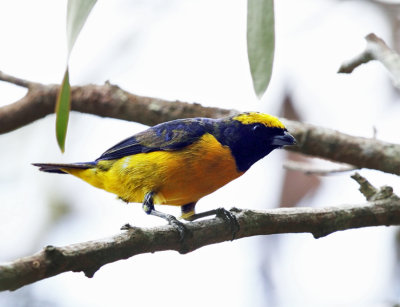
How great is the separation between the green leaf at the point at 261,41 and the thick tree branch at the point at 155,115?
1.81 metres

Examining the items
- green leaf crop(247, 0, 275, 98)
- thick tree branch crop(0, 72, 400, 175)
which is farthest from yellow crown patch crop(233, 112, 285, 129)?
green leaf crop(247, 0, 275, 98)

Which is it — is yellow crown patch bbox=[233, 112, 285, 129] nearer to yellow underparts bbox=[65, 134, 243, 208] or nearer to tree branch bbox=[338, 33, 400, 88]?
yellow underparts bbox=[65, 134, 243, 208]

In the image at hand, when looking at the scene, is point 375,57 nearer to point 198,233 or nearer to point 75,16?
A: point 198,233

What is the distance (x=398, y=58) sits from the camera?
412 centimetres

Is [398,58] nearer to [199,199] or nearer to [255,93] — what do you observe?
[199,199]

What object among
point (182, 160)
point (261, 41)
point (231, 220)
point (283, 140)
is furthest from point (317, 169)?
point (261, 41)

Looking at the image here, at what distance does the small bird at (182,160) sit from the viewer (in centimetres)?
408

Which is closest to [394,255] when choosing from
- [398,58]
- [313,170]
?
[313,170]

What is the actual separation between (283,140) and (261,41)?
5.93ft

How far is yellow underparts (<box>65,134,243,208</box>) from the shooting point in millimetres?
4059

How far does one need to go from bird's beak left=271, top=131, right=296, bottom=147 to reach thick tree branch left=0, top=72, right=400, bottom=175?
3.1 inches

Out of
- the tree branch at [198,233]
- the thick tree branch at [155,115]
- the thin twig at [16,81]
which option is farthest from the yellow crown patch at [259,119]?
the thin twig at [16,81]

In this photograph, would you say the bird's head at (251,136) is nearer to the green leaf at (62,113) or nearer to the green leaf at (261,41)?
the green leaf at (261,41)

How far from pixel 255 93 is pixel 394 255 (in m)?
4.87
